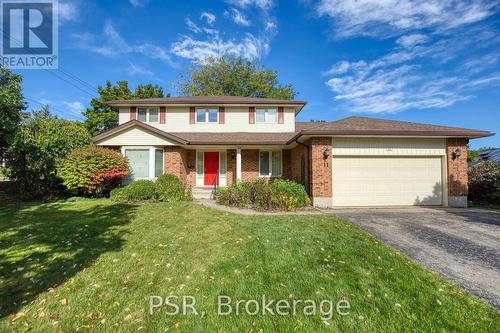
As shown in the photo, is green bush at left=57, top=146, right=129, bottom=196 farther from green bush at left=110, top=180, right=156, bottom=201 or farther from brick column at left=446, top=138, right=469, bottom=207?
brick column at left=446, top=138, right=469, bottom=207

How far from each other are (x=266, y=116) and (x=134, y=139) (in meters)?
8.01

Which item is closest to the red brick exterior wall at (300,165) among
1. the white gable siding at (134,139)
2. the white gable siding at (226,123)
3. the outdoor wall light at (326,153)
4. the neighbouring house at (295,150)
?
the neighbouring house at (295,150)

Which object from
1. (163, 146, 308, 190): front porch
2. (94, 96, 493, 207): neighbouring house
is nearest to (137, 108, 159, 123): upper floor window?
(94, 96, 493, 207): neighbouring house

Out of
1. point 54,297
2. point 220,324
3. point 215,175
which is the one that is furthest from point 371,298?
point 215,175

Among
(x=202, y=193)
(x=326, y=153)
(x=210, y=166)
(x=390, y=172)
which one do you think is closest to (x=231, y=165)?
(x=210, y=166)

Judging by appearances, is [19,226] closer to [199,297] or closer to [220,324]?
[199,297]

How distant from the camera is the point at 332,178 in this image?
33.5 feet

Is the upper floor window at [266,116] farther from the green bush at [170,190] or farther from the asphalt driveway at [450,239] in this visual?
the asphalt driveway at [450,239]

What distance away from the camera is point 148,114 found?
49.3 ft

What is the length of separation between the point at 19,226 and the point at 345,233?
352 inches

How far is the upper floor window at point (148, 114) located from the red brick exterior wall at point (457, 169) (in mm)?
15662

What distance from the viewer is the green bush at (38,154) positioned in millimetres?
11133

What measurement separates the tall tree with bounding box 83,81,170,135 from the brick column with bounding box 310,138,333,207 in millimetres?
25695

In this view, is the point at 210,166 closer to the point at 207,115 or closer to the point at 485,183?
the point at 207,115
